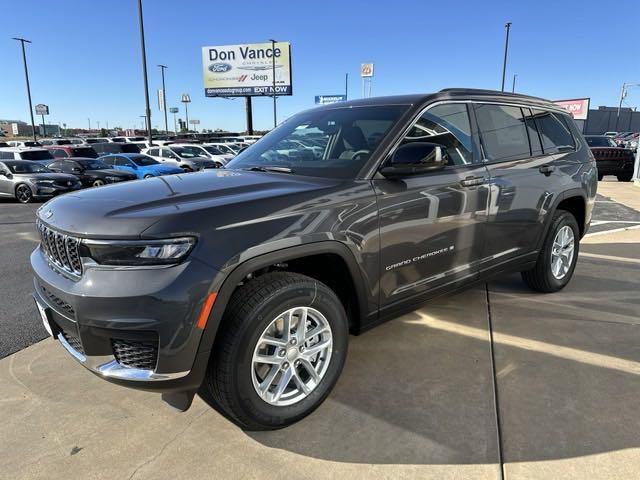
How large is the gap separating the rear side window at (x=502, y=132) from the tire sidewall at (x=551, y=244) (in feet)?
2.60

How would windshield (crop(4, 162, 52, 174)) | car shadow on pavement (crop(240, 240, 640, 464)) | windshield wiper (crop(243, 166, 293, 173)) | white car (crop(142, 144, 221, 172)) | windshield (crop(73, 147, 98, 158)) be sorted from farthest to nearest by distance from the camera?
windshield (crop(73, 147, 98, 158))
white car (crop(142, 144, 221, 172))
windshield (crop(4, 162, 52, 174))
windshield wiper (crop(243, 166, 293, 173))
car shadow on pavement (crop(240, 240, 640, 464))

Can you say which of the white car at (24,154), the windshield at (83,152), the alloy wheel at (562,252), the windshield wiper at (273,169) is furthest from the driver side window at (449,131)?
the windshield at (83,152)

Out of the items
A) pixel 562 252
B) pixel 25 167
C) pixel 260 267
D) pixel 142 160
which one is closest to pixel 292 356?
pixel 260 267

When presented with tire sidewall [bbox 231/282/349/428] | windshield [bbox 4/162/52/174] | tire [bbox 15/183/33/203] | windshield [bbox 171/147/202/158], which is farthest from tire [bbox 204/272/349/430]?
windshield [bbox 171/147/202/158]

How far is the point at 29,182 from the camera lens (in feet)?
46.1

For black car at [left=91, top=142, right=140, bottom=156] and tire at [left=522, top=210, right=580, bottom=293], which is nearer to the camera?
tire at [left=522, top=210, right=580, bottom=293]

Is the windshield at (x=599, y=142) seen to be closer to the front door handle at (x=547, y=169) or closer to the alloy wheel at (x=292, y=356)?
the front door handle at (x=547, y=169)

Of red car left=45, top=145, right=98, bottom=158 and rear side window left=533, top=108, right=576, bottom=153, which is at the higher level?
rear side window left=533, top=108, right=576, bottom=153

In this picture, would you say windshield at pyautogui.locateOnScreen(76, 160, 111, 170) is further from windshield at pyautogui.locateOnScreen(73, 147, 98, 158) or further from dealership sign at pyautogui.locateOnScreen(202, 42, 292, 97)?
dealership sign at pyautogui.locateOnScreen(202, 42, 292, 97)

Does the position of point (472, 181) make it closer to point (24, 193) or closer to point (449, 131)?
point (449, 131)

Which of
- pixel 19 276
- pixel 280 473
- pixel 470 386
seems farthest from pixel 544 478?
pixel 19 276

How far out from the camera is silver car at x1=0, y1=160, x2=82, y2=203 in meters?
14.1

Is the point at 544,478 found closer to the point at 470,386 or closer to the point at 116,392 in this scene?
the point at 470,386

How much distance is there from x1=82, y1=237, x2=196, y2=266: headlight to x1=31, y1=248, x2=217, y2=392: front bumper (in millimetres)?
45
